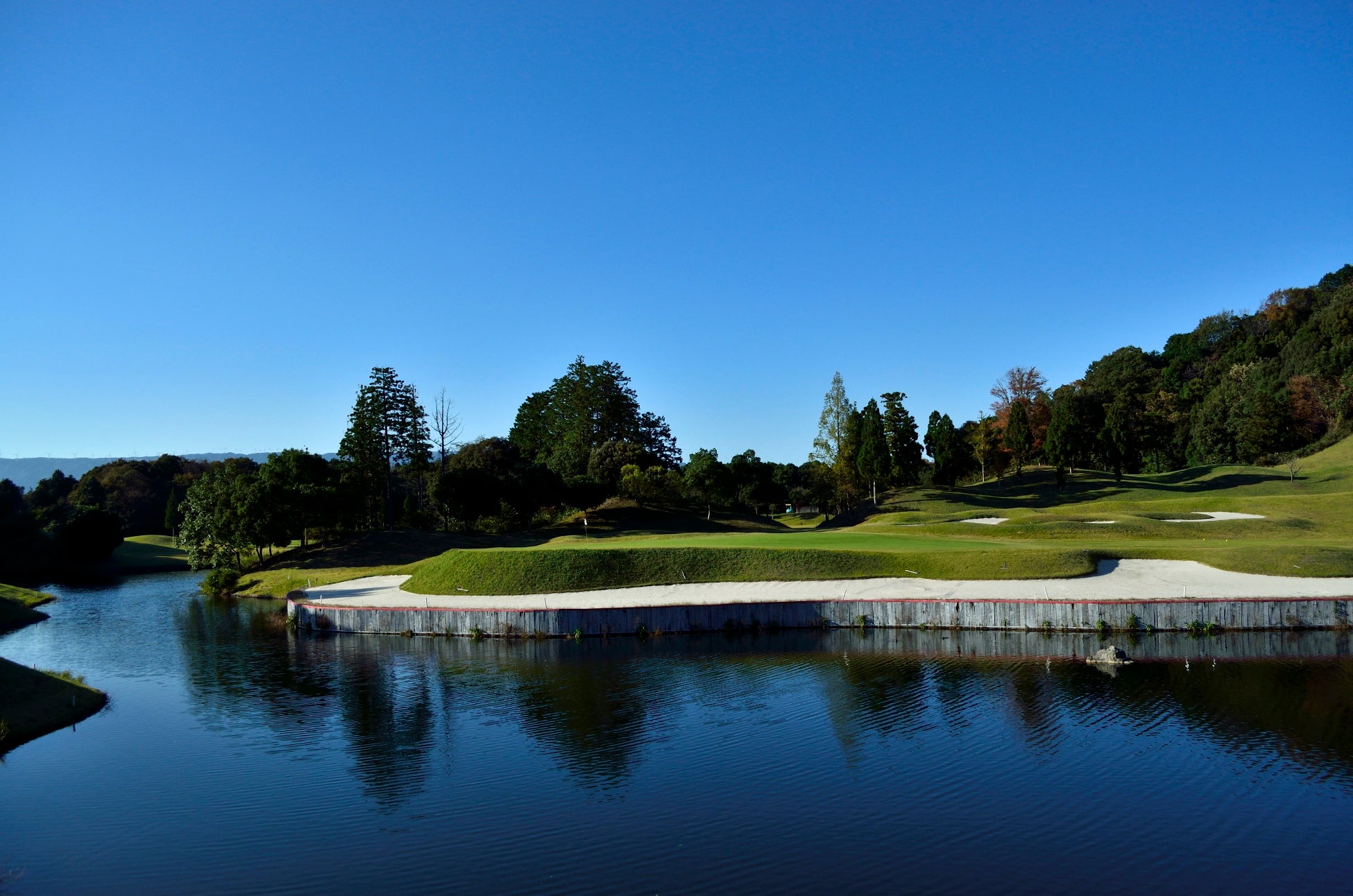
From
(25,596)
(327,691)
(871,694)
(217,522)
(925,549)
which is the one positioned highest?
(217,522)

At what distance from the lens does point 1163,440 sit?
96.8 metres

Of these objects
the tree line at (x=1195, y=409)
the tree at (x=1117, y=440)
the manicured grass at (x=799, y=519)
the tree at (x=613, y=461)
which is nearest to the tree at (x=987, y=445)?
the tree line at (x=1195, y=409)

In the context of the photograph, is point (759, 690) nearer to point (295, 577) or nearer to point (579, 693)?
point (579, 693)

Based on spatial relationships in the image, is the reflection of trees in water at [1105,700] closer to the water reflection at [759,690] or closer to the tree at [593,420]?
the water reflection at [759,690]

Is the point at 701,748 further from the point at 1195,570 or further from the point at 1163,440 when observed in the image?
the point at 1163,440

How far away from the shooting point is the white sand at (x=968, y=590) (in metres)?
29.3

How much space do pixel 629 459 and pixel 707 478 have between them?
10972mm

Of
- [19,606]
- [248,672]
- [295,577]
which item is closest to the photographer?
[248,672]

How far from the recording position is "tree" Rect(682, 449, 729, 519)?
72.8 metres

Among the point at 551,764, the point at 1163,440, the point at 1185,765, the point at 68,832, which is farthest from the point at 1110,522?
the point at 1163,440

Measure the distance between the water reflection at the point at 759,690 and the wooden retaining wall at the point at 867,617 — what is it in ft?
2.00

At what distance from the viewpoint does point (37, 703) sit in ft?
70.4

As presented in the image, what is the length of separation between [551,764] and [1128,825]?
10.5m

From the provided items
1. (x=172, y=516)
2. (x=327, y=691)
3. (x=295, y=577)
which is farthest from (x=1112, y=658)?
(x=172, y=516)
